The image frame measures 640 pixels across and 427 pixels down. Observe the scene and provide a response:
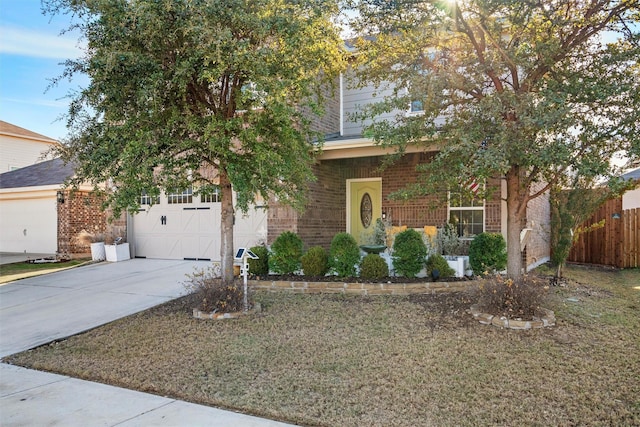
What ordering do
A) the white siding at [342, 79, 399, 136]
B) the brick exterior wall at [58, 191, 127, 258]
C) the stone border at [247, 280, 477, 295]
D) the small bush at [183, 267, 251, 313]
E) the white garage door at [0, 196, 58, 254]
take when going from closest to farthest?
the small bush at [183, 267, 251, 313] < the stone border at [247, 280, 477, 295] < the white siding at [342, 79, 399, 136] < the brick exterior wall at [58, 191, 127, 258] < the white garage door at [0, 196, 58, 254]

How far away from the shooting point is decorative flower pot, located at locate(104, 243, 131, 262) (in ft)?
42.1

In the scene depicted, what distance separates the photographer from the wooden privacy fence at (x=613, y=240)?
12.3 m

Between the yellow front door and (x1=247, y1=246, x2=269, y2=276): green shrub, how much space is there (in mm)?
3671

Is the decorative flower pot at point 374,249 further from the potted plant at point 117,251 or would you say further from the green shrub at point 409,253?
the potted plant at point 117,251

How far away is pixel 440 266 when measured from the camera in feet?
27.5

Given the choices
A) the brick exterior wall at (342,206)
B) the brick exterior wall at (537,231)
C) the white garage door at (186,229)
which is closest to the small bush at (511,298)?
the brick exterior wall at (537,231)

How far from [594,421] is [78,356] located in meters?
5.50

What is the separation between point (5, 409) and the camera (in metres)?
4.06

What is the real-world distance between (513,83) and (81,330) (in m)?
7.31

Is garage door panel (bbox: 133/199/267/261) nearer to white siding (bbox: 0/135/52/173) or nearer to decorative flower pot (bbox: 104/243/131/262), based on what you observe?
decorative flower pot (bbox: 104/243/131/262)

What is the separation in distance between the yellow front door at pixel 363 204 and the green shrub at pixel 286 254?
3545 millimetres

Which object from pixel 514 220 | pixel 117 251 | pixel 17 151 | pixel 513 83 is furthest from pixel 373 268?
pixel 17 151

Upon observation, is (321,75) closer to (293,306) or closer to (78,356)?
(293,306)

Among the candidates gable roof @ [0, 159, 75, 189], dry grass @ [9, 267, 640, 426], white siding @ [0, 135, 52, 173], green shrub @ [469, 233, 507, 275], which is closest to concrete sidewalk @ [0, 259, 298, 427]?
dry grass @ [9, 267, 640, 426]
